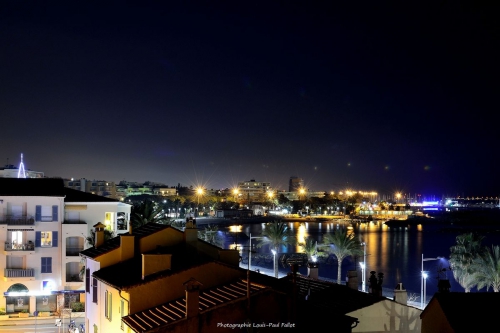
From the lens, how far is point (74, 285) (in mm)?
30750

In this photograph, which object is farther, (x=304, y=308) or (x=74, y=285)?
(x=74, y=285)

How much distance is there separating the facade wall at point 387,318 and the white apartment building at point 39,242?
1731 cm

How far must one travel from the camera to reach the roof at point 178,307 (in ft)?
40.9

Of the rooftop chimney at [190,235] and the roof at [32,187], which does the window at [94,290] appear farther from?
the roof at [32,187]

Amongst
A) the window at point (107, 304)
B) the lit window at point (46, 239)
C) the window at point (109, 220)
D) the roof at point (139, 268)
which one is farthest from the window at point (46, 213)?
the window at point (107, 304)

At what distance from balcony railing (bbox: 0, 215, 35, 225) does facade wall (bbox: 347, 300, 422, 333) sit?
20.8m

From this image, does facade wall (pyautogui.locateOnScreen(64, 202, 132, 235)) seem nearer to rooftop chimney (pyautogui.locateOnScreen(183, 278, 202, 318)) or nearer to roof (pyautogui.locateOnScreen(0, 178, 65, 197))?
roof (pyautogui.locateOnScreen(0, 178, 65, 197))

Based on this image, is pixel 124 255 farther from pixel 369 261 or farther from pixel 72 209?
pixel 369 261

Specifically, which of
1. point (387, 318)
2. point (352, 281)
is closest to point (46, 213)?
point (352, 281)

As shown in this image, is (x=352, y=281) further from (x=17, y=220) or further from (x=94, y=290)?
(x=17, y=220)

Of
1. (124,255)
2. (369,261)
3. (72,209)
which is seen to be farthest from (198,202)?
(124,255)

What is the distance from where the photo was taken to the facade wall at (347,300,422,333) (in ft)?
54.6

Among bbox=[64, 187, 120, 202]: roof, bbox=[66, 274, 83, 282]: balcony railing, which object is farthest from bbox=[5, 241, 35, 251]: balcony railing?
bbox=[64, 187, 120, 202]: roof

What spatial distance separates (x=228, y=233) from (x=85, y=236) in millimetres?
97457
